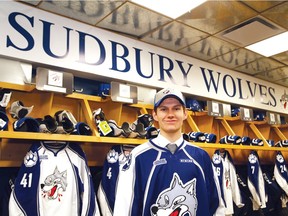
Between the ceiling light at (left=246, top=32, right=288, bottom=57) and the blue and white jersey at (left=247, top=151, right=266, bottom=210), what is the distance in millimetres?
1335

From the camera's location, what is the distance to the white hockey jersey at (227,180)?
3.03 m

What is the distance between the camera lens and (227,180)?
10.6 ft

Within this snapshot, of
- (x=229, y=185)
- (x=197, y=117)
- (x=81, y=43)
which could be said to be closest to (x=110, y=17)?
(x=81, y=43)

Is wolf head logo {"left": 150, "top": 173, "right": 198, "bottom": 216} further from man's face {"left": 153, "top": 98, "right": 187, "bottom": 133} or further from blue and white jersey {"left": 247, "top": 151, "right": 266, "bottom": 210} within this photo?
blue and white jersey {"left": 247, "top": 151, "right": 266, "bottom": 210}

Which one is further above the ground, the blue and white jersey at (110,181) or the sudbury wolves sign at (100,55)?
the sudbury wolves sign at (100,55)

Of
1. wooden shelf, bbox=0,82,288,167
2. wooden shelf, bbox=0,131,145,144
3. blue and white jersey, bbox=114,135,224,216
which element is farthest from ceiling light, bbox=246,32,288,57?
blue and white jersey, bbox=114,135,224,216

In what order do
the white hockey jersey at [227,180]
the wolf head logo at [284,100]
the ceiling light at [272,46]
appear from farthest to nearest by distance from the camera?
the wolf head logo at [284,100] < the ceiling light at [272,46] < the white hockey jersey at [227,180]

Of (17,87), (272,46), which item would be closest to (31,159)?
(17,87)

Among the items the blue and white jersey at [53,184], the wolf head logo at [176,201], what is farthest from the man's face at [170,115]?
the blue and white jersey at [53,184]

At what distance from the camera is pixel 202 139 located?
295 cm

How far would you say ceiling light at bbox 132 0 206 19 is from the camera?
244 centimetres

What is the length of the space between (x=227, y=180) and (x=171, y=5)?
1990 millimetres

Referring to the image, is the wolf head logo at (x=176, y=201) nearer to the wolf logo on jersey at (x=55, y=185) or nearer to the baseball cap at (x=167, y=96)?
the baseball cap at (x=167, y=96)

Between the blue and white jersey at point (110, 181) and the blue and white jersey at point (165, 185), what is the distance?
679 mm
